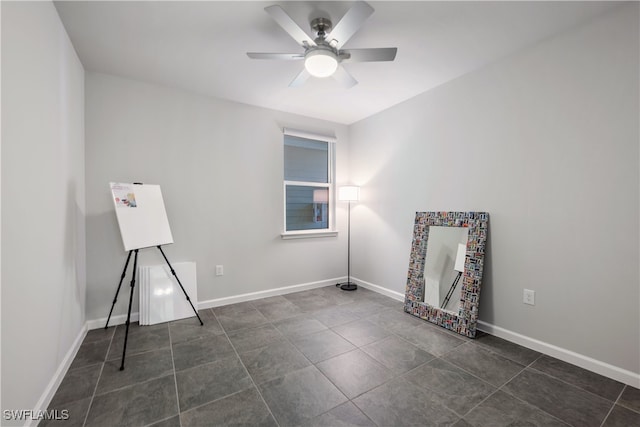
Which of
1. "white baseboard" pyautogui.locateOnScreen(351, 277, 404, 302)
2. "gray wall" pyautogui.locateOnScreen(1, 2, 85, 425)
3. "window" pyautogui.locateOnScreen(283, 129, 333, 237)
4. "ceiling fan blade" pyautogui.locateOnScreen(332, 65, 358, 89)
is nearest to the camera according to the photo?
"gray wall" pyautogui.locateOnScreen(1, 2, 85, 425)

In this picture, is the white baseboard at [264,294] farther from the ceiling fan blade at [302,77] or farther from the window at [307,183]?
the ceiling fan blade at [302,77]

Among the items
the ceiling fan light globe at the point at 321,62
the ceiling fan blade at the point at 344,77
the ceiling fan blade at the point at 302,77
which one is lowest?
the ceiling fan light globe at the point at 321,62

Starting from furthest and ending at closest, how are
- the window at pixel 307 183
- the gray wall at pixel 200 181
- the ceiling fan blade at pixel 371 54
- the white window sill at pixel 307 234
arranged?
the window at pixel 307 183, the white window sill at pixel 307 234, the gray wall at pixel 200 181, the ceiling fan blade at pixel 371 54

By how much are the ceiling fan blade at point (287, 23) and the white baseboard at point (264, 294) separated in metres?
2.87

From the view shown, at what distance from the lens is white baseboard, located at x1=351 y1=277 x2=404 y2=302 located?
3588 millimetres

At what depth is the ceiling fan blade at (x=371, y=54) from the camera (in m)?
1.93

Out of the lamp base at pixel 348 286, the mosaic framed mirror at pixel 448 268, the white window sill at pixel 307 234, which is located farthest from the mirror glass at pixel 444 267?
the white window sill at pixel 307 234

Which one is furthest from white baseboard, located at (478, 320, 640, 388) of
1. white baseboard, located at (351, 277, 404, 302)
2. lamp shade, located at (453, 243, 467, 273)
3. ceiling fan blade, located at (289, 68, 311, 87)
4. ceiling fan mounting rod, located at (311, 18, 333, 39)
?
ceiling fan mounting rod, located at (311, 18, 333, 39)

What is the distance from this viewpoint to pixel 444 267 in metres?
2.93

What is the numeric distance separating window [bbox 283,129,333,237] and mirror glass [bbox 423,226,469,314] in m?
1.67

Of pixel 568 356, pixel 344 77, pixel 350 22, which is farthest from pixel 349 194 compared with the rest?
pixel 568 356

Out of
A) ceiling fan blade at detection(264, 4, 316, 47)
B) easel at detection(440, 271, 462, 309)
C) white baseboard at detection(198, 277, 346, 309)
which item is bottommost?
white baseboard at detection(198, 277, 346, 309)

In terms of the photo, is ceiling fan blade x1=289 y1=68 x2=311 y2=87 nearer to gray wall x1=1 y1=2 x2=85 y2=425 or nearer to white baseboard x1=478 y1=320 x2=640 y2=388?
gray wall x1=1 y1=2 x2=85 y2=425

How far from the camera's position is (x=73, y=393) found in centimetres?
177
